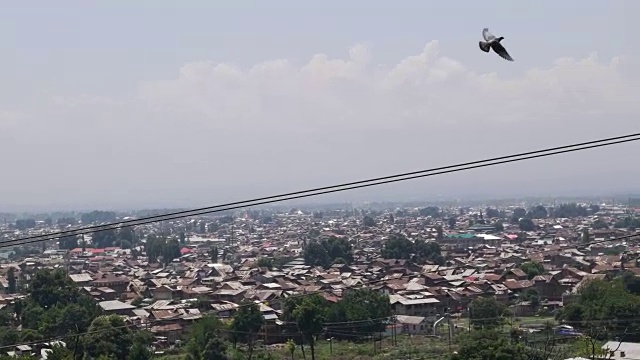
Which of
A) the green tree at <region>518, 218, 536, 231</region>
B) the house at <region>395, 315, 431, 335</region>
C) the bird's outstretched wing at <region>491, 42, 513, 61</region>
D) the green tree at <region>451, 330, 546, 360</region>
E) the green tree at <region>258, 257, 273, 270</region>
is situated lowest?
the house at <region>395, 315, 431, 335</region>

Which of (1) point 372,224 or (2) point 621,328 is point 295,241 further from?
(2) point 621,328

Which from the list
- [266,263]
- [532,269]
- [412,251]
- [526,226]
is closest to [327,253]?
[266,263]

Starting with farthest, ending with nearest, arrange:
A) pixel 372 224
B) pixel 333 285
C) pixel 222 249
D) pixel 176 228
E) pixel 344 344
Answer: pixel 176 228 < pixel 372 224 < pixel 222 249 < pixel 333 285 < pixel 344 344

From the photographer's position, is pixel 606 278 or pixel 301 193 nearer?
pixel 301 193

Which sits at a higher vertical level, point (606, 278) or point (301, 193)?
point (301, 193)

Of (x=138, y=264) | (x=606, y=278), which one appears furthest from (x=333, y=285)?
(x=138, y=264)

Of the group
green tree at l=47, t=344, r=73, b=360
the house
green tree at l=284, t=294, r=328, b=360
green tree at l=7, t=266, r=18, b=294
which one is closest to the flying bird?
green tree at l=47, t=344, r=73, b=360

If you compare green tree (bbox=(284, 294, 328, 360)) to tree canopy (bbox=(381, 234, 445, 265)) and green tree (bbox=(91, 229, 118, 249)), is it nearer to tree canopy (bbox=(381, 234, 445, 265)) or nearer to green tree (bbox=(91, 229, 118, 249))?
tree canopy (bbox=(381, 234, 445, 265))
